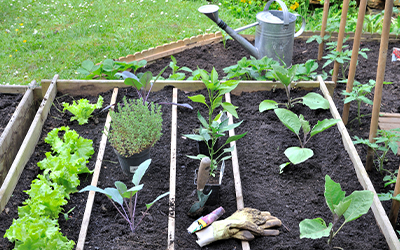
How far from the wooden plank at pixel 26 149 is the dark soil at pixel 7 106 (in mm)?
283

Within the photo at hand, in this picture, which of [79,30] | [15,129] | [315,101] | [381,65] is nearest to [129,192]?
[15,129]

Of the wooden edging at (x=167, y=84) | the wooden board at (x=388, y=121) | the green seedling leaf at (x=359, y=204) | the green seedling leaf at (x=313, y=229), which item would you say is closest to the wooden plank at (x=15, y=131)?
the wooden edging at (x=167, y=84)

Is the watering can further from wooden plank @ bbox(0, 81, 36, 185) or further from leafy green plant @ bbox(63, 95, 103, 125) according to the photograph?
wooden plank @ bbox(0, 81, 36, 185)

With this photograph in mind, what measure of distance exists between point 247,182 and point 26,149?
1495mm

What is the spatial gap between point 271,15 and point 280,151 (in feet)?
5.67

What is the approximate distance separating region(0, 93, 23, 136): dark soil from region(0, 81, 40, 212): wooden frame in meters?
0.06

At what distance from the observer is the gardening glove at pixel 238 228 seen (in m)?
1.90

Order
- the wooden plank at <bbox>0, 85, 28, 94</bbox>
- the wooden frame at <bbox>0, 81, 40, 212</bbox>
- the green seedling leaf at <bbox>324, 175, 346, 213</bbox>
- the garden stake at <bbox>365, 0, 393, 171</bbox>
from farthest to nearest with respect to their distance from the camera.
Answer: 1. the wooden plank at <bbox>0, 85, 28, 94</bbox>
2. the wooden frame at <bbox>0, 81, 40, 212</bbox>
3. the garden stake at <bbox>365, 0, 393, 171</bbox>
4. the green seedling leaf at <bbox>324, 175, 346, 213</bbox>

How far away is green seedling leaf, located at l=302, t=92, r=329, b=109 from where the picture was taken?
9.53 ft

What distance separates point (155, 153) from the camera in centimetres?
263

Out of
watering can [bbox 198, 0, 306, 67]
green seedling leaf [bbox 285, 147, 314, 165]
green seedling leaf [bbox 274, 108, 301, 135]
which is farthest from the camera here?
watering can [bbox 198, 0, 306, 67]

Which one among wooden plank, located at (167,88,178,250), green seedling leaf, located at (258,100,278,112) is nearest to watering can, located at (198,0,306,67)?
green seedling leaf, located at (258,100,278,112)

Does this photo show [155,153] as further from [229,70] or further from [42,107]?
[229,70]

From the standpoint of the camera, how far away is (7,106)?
10.1ft
